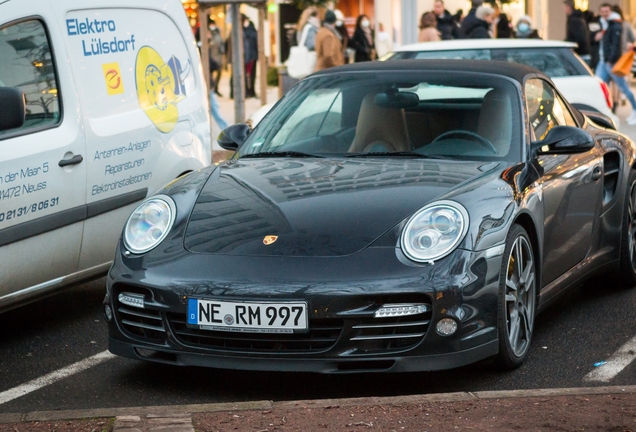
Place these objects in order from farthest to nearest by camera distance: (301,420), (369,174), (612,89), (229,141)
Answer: (612,89) < (229,141) < (369,174) < (301,420)

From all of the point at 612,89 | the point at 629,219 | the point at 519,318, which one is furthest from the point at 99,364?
the point at 612,89

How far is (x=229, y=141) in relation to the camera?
6.13 meters

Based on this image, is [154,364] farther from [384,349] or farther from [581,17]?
[581,17]

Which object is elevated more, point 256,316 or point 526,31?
point 256,316

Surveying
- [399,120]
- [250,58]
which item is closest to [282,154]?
[399,120]

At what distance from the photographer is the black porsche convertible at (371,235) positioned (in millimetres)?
4492

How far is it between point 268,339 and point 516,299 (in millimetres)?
→ 1178

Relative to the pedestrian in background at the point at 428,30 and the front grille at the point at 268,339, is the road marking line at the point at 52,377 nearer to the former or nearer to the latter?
the front grille at the point at 268,339

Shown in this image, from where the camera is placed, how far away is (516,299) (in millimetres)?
5035

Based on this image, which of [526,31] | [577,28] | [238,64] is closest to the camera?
[238,64]

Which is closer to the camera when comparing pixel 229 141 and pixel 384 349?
pixel 384 349

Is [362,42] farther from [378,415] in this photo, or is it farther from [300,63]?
[378,415]

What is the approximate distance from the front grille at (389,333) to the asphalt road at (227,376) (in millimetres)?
357

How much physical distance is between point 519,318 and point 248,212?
1.29 metres
